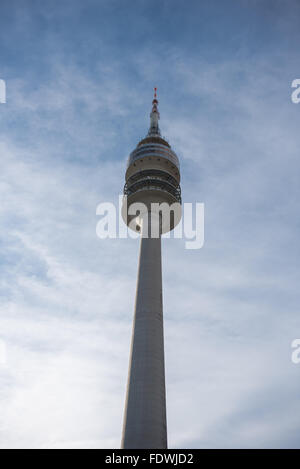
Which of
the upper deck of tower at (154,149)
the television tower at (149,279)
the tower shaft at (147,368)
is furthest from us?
the upper deck of tower at (154,149)

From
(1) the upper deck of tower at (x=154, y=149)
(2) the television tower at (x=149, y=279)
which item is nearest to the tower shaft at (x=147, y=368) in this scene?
(2) the television tower at (x=149, y=279)

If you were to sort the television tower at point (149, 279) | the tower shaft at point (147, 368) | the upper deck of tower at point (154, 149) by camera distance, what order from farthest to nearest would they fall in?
1. the upper deck of tower at point (154, 149)
2. the television tower at point (149, 279)
3. the tower shaft at point (147, 368)

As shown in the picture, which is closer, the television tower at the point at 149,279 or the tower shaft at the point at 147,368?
the tower shaft at the point at 147,368

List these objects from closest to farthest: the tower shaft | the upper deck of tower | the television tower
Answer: the tower shaft
the television tower
the upper deck of tower

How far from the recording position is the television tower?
41375mm

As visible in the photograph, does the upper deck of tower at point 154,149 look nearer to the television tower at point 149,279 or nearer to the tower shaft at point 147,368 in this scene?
the television tower at point 149,279

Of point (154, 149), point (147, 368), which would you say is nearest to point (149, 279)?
point (147, 368)

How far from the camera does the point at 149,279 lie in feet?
176

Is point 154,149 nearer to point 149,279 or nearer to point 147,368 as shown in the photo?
point 149,279

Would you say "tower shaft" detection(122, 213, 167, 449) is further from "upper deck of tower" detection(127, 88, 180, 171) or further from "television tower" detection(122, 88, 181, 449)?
"upper deck of tower" detection(127, 88, 180, 171)

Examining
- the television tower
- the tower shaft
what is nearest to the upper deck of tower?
the television tower

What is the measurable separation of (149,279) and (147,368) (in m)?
13.6

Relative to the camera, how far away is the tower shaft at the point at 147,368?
133ft
